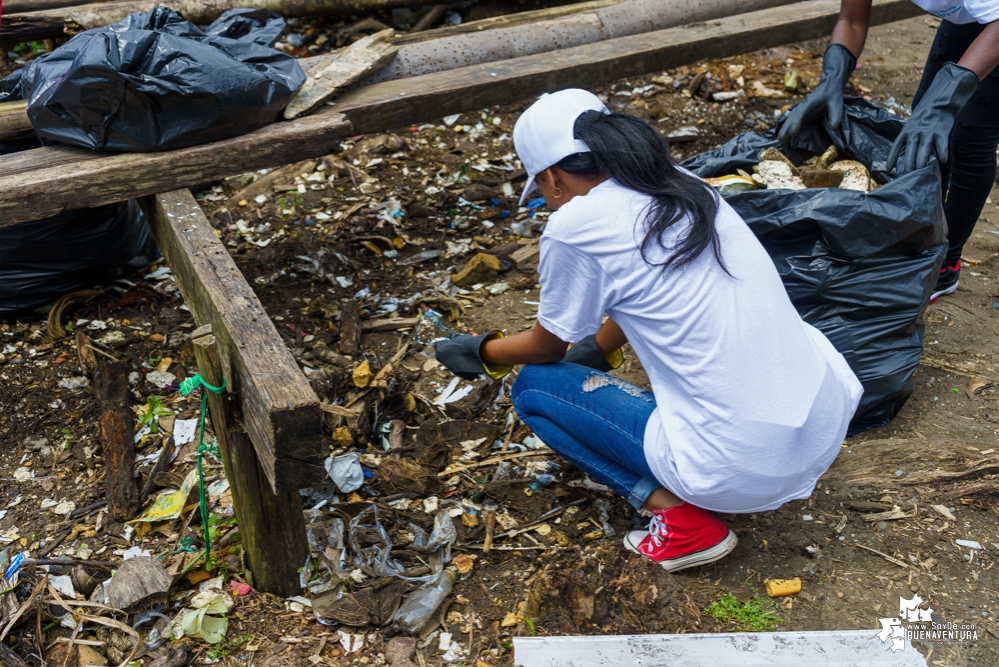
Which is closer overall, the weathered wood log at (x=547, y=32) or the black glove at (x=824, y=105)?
the black glove at (x=824, y=105)

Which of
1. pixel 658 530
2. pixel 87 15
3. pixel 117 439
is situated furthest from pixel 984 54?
pixel 87 15

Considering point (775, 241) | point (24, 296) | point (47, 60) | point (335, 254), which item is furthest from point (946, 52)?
point (24, 296)

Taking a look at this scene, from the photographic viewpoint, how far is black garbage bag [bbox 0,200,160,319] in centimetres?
357

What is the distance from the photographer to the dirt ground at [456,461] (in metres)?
2.35

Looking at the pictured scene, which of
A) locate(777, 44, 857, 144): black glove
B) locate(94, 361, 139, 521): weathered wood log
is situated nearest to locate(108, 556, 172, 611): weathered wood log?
locate(94, 361, 139, 521): weathered wood log

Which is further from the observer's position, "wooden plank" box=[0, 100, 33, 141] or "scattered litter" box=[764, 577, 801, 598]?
"wooden plank" box=[0, 100, 33, 141]

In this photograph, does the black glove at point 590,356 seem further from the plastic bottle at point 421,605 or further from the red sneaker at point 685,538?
the plastic bottle at point 421,605

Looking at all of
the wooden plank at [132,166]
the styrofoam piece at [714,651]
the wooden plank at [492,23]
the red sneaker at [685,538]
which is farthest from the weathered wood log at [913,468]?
the wooden plank at [492,23]

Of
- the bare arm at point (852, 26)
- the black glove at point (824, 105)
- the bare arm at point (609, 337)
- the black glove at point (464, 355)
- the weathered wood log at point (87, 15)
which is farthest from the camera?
the weathered wood log at point (87, 15)

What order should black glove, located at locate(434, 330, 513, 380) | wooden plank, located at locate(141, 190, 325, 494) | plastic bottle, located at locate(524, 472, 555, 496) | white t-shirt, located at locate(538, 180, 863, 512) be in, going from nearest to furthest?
wooden plank, located at locate(141, 190, 325, 494) < white t-shirt, located at locate(538, 180, 863, 512) < black glove, located at locate(434, 330, 513, 380) < plastic bottle, located at locate(524, 472, 555, 496)

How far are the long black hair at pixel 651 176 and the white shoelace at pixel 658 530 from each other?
86 cm

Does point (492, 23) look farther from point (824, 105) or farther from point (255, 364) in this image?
point (255, 364)

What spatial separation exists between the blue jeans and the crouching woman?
0.05ft

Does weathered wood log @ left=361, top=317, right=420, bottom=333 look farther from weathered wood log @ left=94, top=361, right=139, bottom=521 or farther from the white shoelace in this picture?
the white shoelace
